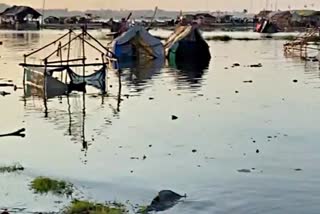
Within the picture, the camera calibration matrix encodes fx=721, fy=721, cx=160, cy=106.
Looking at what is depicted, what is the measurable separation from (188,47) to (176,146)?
1598 inches

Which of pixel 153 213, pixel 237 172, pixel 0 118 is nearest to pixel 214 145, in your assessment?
pixel 237 172

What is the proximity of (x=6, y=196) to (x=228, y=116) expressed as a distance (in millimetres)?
12199

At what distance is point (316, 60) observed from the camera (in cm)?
5338

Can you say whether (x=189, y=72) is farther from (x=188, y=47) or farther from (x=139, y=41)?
(x=139, y=41)

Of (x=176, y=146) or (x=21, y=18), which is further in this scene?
(x=21, y=18)

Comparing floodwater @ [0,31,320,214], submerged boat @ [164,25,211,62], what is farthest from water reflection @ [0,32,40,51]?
floodwater @ [0,31,320,214]

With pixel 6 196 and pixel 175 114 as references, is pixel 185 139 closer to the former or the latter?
pixel 175 114

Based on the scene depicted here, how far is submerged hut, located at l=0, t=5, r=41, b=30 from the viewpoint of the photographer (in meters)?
132

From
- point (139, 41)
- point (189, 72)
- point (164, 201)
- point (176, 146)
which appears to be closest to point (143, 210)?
point (164, 201)

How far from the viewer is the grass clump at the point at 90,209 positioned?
12.0 m

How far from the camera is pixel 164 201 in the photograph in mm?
13070

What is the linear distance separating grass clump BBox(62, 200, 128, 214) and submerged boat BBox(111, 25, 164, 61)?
149ft

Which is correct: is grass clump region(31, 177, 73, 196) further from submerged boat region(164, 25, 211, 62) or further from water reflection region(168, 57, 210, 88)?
submerged boat region(164, 25, 211, 62)

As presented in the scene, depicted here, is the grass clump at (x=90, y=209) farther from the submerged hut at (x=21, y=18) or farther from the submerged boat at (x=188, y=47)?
the submerged hut at (x=21, y=18)
